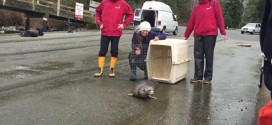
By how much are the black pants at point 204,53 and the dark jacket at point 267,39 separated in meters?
5.38

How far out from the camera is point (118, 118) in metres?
4.98

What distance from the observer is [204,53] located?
784cm

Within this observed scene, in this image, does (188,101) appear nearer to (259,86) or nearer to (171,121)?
(171,121)

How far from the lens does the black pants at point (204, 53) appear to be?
7645 millimetres

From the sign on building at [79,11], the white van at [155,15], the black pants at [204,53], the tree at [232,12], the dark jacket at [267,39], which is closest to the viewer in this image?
the dark jacket at [267,39]

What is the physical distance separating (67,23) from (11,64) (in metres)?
22.8

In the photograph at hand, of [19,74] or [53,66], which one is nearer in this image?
[19,74]

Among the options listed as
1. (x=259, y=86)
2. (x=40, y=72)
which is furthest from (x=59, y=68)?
(x=259, y=86)

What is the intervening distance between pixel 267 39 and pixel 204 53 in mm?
5723

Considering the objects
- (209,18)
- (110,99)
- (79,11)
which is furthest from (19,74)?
(79,11)

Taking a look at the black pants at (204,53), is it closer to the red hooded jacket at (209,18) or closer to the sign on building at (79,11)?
the red hooded jacket at (209,18)

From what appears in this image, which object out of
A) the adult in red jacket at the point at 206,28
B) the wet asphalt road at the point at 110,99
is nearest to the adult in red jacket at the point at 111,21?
the wet asphalt road at the point at 110,99

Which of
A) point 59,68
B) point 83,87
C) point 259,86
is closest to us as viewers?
point 83,87

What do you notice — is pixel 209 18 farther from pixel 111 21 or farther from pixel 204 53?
Answer: pixel 111 21
